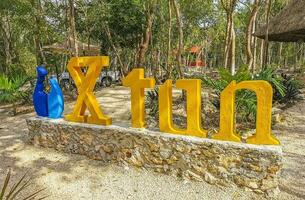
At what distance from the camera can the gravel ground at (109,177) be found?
4.67 m

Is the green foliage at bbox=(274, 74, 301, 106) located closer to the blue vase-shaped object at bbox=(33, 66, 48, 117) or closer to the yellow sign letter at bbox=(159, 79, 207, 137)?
the yellow sign letter at bbox=(159, 79, 207, 137)

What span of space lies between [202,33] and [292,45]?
1162 cm

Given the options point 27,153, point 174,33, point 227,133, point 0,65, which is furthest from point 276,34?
point 0,65

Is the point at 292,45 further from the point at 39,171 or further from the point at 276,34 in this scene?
the point at 39,171

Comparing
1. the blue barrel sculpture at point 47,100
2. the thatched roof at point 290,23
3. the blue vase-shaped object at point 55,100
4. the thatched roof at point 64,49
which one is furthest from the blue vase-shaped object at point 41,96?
the thatched roof at point 290,23

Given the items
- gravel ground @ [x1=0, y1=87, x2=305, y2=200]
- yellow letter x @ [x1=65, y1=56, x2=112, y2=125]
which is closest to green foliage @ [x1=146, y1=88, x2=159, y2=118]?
yellow letter x @ [x1=65, y1=56, x2=112, y2=125]

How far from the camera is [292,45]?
109 feet

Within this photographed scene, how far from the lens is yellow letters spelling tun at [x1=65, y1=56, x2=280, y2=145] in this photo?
4.44 m

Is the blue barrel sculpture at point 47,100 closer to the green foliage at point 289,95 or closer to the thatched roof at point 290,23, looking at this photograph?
the green foliage at point 289,95

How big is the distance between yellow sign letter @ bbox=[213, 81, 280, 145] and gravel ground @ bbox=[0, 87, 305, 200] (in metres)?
0.76

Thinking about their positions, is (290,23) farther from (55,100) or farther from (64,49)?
(64,49)

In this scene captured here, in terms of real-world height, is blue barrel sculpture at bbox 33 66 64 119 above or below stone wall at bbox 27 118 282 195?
above

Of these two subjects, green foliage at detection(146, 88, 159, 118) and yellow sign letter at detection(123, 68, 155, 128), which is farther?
green foliage at detection(146, 88, 159, 118)

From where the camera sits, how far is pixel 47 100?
6.52 metres
